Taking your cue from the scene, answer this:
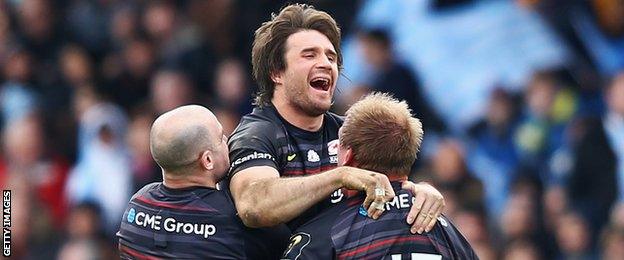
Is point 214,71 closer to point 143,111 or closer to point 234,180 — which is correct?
point 143,111

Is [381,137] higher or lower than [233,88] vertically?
higher

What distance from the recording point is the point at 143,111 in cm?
1350

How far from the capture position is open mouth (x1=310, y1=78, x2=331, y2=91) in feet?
23.0

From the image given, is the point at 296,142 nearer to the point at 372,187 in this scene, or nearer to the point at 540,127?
the point at 372,187

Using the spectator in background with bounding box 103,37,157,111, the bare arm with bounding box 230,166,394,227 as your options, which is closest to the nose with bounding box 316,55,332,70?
the bare arm with bounding box 230,166,394,227

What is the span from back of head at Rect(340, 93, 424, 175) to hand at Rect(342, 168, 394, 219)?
0.08 m

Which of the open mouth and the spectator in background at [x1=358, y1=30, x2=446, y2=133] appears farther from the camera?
the spectator in background at [x1=358, y1=30, x2=446, y2=133]

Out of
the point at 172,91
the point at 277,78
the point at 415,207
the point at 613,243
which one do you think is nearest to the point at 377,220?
the point at 415,207

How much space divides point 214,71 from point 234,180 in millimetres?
6941

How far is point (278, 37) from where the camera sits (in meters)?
7.09

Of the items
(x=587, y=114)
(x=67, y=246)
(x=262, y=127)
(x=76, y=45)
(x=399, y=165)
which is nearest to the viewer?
(x=399, y=165)

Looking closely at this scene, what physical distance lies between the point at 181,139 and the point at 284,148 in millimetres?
525

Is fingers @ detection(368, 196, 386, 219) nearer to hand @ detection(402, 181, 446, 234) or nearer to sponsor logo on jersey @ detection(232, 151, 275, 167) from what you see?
hand @ detection(402, 181, 446, 234)

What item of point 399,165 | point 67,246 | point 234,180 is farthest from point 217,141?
point 67,246
